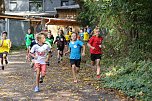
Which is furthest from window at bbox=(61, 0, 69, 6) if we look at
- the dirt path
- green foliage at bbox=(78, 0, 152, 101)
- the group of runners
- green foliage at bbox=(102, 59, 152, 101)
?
green foliage at bbox=(102, 59, 152, 101)

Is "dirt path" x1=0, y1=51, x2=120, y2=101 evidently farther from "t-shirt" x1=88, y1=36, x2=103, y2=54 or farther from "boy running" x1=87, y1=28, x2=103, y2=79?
"t-shirt" x1=88, y1=36, x2=103, y2=54

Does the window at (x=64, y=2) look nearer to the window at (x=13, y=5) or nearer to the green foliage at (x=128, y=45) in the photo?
the window at (x=13, y=5)

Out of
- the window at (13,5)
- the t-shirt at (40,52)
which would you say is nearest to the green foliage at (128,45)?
the t-shirt at (40,52)

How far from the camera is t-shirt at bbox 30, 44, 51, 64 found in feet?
36.3

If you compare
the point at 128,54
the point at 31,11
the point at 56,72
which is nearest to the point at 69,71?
the point at 56,72

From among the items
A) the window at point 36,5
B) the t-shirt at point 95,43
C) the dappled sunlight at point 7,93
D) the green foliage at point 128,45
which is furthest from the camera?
the window at point 36,5

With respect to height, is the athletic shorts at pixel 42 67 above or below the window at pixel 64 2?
below

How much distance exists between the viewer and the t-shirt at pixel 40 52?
11062 millimetres

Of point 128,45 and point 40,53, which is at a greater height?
point 40,53

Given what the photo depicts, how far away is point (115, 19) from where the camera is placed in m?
17.4

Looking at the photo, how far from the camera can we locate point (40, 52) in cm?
1109

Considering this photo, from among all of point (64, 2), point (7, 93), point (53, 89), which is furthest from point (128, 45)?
point (64, 2)

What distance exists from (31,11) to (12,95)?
42.8 m

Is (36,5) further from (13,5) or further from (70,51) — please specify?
(70,51)
